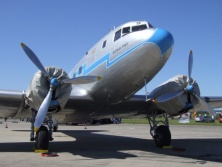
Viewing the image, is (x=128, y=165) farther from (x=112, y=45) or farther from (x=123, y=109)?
(x=123, y=109)

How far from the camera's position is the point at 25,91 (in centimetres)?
1177

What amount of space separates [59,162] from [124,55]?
14.3 feet

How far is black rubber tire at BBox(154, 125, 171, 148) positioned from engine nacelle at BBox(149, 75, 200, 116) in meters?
0.85

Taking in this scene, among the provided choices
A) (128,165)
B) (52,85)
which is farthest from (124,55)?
(128,165)

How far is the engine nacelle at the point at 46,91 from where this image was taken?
1098cm

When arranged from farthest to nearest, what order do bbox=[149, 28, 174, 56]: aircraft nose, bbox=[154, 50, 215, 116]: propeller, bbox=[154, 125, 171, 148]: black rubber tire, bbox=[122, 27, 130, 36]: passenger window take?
bbox=[154, 125, 171, 148]: black rubber tire, bbox=[154, 50, 215, 116]: propeller, bbox=[122, 27, 130, 36]: passenger window, bbox=[149, 28, 174, 56]: aircraft nose

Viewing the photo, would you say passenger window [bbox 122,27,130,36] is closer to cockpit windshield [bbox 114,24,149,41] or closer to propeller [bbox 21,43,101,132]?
cockpit windshield [bbox 114,24,149,41]

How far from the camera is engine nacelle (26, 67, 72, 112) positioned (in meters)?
11.0

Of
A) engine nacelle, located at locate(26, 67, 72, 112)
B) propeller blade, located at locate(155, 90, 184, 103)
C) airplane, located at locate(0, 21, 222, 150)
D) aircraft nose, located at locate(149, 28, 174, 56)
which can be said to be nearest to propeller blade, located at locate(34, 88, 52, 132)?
airplane, located at locate(0, 21, 222, 150)

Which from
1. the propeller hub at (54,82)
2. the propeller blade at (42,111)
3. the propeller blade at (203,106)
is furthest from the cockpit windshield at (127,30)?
the propeller blade at (203,106)

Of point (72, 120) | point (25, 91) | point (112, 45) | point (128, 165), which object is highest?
point (112, 45)

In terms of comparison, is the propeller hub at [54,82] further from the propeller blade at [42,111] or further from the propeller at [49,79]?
the propeller blade at [42,111]

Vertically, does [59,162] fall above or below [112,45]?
below

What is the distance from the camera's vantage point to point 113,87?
39.7 feet
